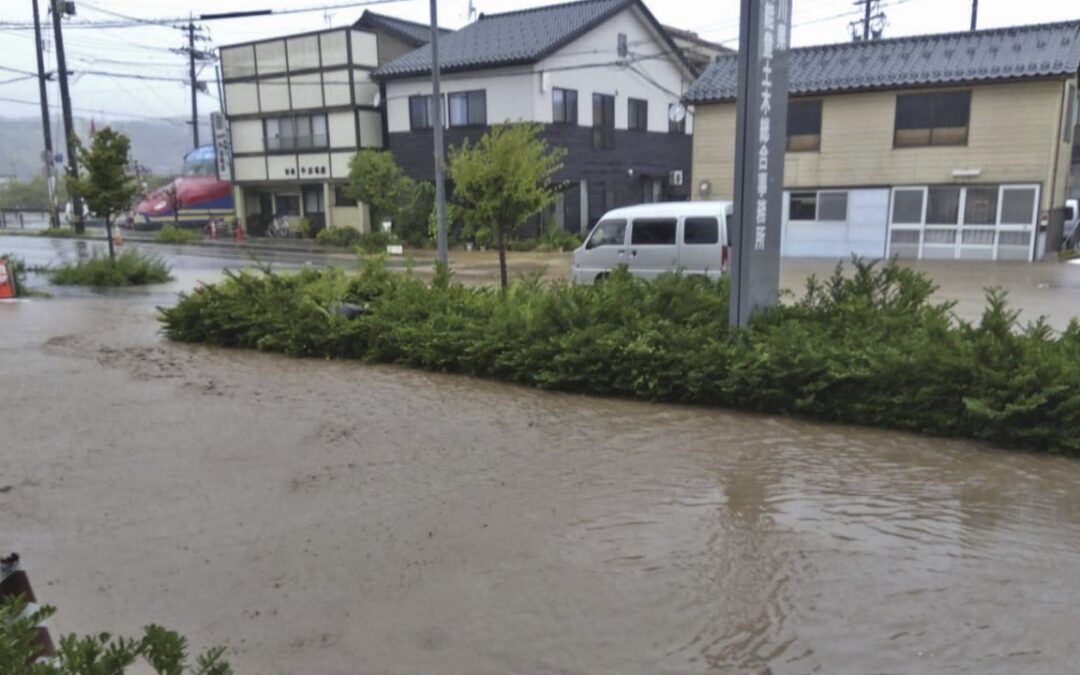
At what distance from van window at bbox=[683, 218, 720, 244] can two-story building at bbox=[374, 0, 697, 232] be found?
1452 cm

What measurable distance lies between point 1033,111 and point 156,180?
190 ft

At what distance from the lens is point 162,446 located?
21.6ft

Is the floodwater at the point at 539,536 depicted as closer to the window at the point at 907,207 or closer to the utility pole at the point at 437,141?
the utility pole at the point at 437,141

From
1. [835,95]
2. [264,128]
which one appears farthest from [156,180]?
[835,95]

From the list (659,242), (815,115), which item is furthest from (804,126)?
(659,242)

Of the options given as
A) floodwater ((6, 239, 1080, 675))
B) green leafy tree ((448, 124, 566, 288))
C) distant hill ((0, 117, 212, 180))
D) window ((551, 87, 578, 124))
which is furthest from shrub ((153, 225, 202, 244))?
distant hill ((0, 117, 212, 180))

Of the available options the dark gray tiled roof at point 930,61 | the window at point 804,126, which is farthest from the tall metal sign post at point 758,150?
the window at point 804,126

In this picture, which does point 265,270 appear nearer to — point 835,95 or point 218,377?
point 218,377

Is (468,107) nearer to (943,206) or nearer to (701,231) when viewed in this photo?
(943,206)

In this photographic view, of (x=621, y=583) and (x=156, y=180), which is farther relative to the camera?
(x=156, y=180)

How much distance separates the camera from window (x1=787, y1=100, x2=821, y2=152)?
23.5 metres

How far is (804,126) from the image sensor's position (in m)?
23.8

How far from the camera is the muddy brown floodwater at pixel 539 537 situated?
368 cm

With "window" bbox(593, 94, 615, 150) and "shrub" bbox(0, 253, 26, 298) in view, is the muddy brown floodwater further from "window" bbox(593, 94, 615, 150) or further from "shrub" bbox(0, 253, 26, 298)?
"window" bbox(593, 94, 615, 150)
